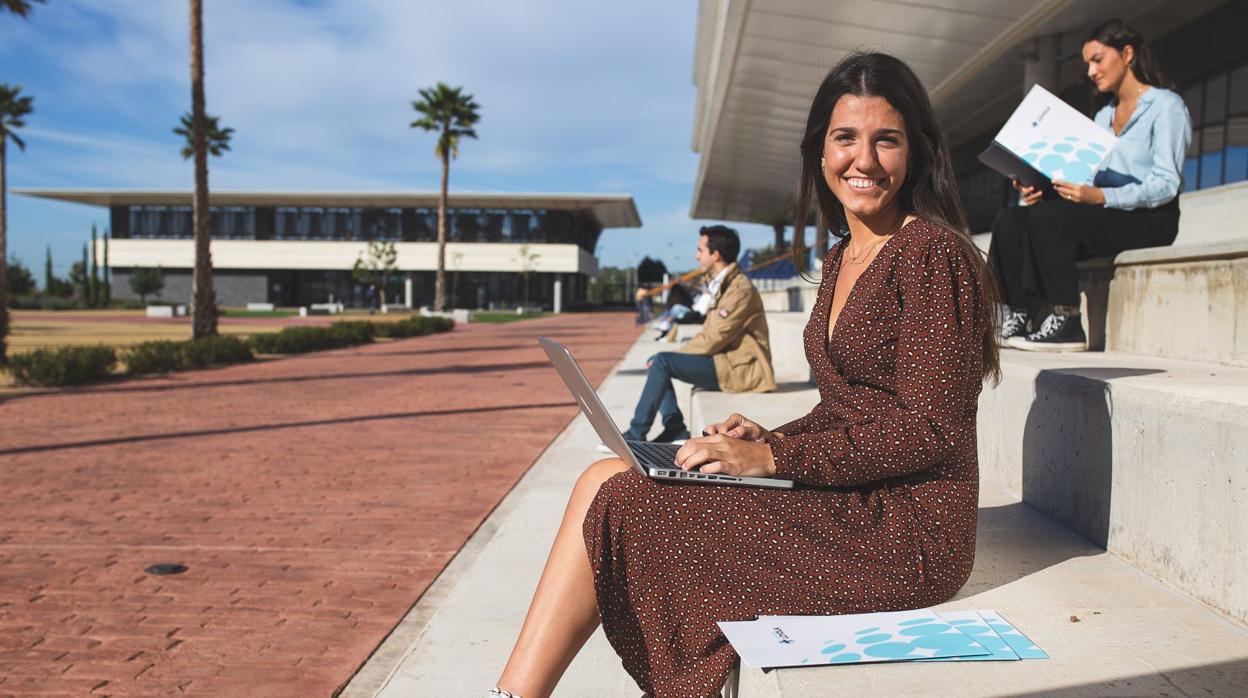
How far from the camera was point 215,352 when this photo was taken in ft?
64.4

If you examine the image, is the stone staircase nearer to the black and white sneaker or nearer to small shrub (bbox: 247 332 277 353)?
the black and white sneaker

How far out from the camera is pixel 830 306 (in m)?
2.65

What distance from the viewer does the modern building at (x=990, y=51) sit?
39.4ft

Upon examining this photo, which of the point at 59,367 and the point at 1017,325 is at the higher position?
the point at 1017,325

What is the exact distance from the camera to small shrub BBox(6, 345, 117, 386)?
1516cm

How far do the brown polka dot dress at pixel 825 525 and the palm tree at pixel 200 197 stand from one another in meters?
A: 22.1

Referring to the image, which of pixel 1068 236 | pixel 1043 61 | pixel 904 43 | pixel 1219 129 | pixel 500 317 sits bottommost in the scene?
pixel 500 317

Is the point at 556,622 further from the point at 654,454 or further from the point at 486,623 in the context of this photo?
the point at 486,623

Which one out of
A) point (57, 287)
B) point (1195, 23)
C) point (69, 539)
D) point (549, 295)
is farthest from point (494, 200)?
point (69, 539)

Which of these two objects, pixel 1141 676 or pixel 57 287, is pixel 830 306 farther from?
pixel 57 287

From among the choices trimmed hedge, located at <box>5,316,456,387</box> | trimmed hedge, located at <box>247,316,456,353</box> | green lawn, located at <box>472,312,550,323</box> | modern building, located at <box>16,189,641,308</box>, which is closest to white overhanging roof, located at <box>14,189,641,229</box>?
modern building, located at <box>16,189,641,308</box>

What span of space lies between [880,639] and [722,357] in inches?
215

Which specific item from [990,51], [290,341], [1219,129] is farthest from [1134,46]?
[290,341]

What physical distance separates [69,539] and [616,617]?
4.60 m
